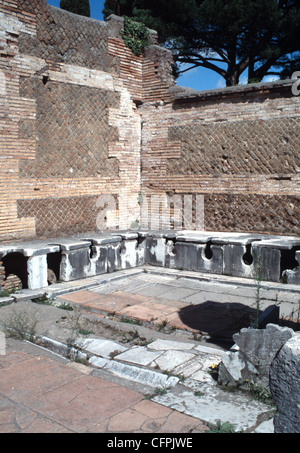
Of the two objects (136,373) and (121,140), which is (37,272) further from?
(121,140)

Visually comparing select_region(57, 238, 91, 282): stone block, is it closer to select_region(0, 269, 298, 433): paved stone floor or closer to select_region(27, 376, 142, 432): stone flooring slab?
select_region(0, 269, 298, 433): paved stone floor

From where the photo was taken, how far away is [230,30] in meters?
14.6

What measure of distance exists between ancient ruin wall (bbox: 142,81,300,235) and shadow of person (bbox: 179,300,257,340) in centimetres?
309

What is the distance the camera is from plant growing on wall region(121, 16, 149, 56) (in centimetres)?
977

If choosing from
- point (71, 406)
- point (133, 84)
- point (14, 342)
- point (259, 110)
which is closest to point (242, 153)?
point (259, 110)

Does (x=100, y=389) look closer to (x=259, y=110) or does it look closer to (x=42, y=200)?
(x=42, y=200)

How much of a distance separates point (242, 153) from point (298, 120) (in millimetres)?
1262

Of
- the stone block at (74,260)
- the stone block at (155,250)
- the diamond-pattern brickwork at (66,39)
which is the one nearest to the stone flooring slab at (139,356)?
the stone block at (74,260)

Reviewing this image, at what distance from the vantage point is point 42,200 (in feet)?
26.6

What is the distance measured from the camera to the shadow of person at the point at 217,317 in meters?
4.91

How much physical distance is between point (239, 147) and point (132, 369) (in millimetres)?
6130

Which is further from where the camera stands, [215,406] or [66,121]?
[66,121]

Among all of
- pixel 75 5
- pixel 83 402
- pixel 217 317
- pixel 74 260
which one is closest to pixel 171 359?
pixel 83 402

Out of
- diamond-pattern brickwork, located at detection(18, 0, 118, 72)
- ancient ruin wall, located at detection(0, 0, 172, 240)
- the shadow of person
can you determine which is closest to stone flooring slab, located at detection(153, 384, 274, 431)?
the shadow of person
